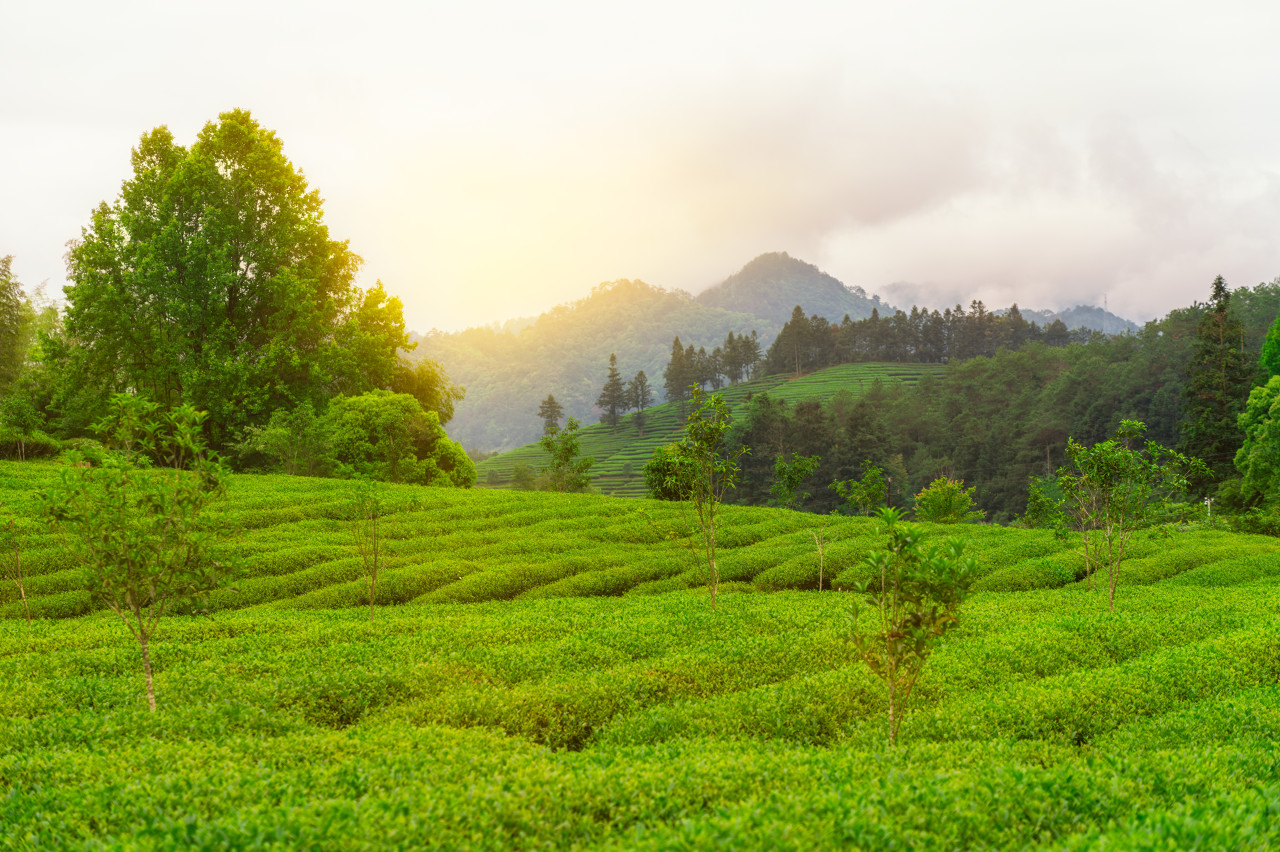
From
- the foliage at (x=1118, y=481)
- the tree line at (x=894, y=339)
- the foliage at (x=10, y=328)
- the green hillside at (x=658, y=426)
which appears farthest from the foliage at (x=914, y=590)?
the tree line at (x=894, y=339)

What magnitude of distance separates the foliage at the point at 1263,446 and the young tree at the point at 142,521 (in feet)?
194

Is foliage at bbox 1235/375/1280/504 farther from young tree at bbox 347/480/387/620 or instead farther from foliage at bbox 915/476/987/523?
young tree at bbox 347/480/387/620

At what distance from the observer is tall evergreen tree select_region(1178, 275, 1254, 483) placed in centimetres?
6431

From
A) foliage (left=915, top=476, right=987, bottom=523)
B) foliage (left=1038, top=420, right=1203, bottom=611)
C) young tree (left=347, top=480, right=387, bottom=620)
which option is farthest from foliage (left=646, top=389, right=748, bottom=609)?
foliage (left=915, top=476, right=987, bottom=523)

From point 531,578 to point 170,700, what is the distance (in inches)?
590

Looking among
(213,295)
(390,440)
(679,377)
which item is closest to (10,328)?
(213,295)

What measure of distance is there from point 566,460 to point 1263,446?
49010 millimetres

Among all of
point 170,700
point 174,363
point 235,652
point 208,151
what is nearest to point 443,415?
point 174,363

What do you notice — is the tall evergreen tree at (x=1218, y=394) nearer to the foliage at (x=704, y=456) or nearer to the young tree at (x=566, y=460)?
the young tree at (x=566, y=460)

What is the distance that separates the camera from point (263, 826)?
625 cm

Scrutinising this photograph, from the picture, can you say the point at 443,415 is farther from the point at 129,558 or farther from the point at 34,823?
the point at 34,823

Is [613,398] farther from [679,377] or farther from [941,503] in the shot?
[941,503]

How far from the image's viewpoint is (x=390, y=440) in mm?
46219

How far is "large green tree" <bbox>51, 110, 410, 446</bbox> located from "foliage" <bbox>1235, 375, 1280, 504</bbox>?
60.9m
